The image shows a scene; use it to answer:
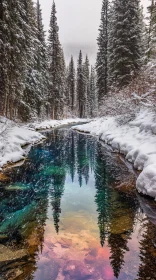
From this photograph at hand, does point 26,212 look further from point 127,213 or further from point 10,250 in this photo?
point 127,213

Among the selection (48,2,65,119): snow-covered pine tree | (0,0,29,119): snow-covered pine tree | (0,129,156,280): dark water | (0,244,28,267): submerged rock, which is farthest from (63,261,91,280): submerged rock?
(48,2,65,119): snow-covered pine tree

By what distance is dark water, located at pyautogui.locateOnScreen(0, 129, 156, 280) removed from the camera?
432cm

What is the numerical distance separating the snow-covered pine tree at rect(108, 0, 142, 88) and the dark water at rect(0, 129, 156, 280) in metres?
15.8

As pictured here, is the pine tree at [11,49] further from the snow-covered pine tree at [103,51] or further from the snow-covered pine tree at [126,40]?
the snow-covered pine tree at [103,51]

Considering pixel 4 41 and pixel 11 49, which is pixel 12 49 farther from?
pixel 4 41

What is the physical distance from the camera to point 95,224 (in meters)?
6.00

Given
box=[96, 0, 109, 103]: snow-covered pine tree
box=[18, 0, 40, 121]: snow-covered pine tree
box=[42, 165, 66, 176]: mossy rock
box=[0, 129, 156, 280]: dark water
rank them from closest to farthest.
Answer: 1. box=[0, 129, 156, 280]: dark water
2. box=[42, 165, 66, 176]: mossy rock
3. box=[18, 0, 40, 121]: snow-covered pine tree
4. box=[96, 0, 109, 103]: snow-covered pine tree

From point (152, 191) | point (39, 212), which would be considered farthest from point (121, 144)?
point (39, 212)

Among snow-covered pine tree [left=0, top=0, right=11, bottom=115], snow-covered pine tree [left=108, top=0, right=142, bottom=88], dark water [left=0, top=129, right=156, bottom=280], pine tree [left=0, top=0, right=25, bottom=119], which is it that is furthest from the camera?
snow-covered pine tree [left=108, top=0, right=142, bottom=88]

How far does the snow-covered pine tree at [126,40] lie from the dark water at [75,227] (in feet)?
51.9

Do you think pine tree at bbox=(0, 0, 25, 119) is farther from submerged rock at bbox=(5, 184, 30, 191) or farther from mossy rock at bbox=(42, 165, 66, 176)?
submerged rock at bbox=(5, 184, 30, 191)

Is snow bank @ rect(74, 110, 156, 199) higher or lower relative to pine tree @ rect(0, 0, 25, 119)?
lower

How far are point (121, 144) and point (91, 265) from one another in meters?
10.2

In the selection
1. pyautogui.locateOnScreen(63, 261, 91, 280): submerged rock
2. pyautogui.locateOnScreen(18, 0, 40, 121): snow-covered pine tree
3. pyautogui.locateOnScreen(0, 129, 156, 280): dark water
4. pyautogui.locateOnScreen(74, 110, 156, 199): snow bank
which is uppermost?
pyautogui.locateOnScreen(18, 0, 40, 121): snow-covered pine tree
